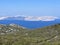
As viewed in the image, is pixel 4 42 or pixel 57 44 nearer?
pixel 57 44

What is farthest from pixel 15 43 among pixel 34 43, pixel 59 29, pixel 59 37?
pixel 59 29

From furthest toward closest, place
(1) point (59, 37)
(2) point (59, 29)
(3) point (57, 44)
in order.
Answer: (2) point (59, 29) < (1) point (59, 37) < (3) point (57, 44)

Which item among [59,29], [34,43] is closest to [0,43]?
[34,43]

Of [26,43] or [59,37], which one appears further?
[59,37]

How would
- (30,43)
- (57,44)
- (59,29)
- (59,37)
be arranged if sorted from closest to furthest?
(57,44) < (30,43) < (59,37) < (59,29)

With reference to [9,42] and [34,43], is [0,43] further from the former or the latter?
[34,43]

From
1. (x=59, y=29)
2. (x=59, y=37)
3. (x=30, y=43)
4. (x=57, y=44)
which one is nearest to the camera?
(x=57, y=44)

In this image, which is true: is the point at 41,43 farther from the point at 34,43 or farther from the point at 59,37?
the point at 59,37

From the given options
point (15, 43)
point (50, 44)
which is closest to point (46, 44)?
point (50, 44)
